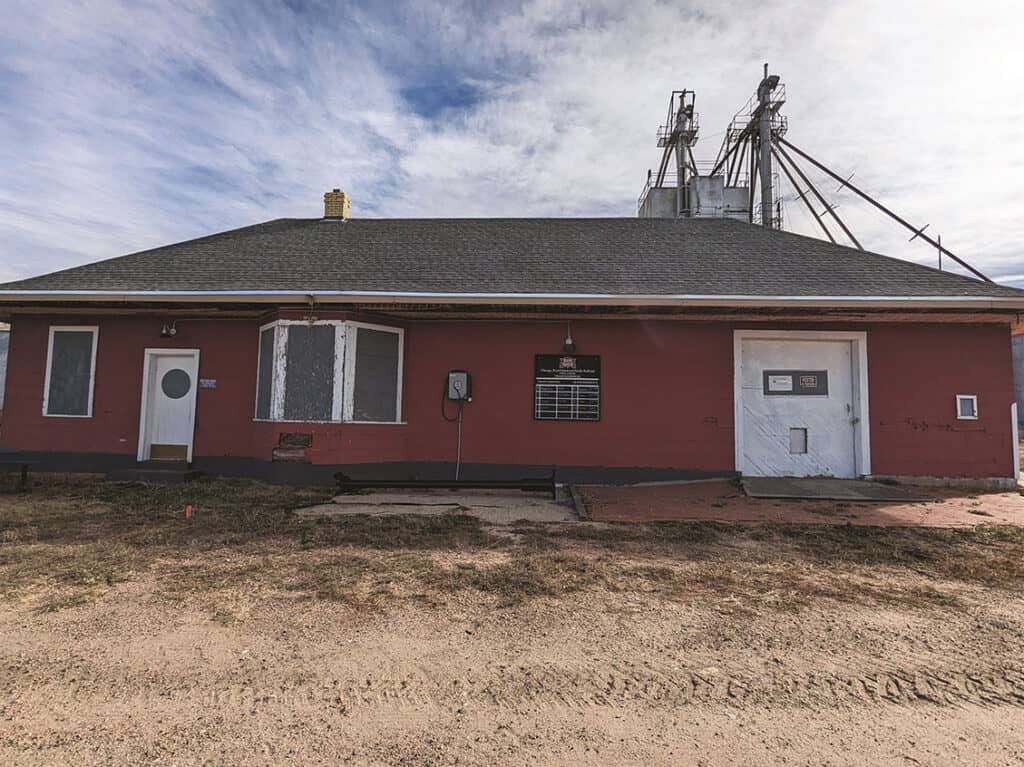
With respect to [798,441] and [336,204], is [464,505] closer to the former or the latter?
[798,441]

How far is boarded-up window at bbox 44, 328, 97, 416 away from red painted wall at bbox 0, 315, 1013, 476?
5.7 inches

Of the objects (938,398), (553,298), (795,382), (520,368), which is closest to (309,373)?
(520,368)

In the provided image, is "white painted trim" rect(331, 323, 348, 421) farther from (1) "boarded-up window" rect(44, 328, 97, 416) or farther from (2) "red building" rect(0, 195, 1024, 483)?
(1) "boarded-up window" rect(44, 328, 97, 416)

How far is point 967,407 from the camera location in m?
8.18

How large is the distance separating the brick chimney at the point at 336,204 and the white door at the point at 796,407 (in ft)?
30.5

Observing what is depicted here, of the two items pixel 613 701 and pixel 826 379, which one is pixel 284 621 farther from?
pixel 826 379

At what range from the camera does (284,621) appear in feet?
10.5

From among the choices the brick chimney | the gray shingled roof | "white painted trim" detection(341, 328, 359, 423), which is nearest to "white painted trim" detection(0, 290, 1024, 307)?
the gray shingled roof

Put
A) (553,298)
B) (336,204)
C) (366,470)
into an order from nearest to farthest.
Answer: (553,298), (366,470), (336,204)

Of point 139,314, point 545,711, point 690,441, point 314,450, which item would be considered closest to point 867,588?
point 545,711

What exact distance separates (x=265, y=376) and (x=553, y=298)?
15.0 feet

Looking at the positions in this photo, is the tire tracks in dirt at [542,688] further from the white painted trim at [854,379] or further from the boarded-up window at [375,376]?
the white painted trim at [854,379]

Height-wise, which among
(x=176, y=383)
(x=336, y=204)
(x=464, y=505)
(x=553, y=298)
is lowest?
(x=464, y=505)

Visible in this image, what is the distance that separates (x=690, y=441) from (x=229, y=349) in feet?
24.9
